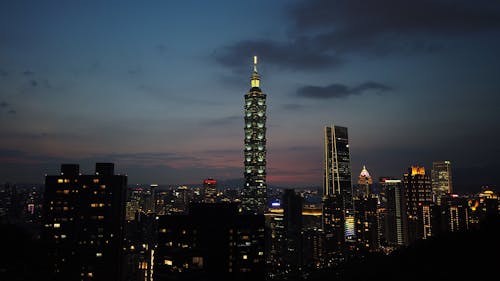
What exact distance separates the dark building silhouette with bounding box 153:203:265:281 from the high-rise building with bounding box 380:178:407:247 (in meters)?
100

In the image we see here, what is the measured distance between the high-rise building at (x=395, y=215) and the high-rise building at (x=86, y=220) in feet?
358

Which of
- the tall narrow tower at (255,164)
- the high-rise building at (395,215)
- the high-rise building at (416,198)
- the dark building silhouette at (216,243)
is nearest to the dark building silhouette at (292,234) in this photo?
the tall narrow tower at (255,164)

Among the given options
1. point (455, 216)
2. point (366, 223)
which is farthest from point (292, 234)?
point (455, 216)

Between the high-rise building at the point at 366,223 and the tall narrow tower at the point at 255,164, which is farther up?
the tall narrow tower at the point at 255,164

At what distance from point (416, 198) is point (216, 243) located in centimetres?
12533

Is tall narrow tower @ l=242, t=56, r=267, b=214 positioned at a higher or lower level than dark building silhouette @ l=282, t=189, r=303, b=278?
higher

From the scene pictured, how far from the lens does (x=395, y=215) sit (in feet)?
568

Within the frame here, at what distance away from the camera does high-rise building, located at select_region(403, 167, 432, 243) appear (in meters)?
157

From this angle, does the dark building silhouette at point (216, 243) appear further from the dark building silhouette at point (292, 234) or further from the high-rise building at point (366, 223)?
the high-rise building at point (366, 223)

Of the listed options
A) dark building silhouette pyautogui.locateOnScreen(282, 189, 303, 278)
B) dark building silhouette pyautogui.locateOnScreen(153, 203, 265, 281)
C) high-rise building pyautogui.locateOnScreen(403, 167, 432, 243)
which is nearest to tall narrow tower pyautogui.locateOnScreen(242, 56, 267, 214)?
dark building silhouette pyautogui.locateOnScreen(282, 189, 303, 278)

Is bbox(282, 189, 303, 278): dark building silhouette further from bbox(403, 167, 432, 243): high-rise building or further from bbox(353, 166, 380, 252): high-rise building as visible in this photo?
bbox(403, 167, 432, 243): high-rise building

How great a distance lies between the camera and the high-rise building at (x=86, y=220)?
7456 centimetres

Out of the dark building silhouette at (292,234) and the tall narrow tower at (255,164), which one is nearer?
the dark building silhouette at (292,234)

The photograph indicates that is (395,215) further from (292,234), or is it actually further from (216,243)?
(216,243)
